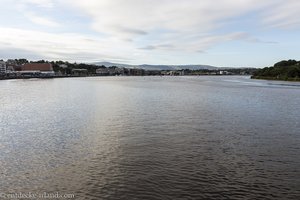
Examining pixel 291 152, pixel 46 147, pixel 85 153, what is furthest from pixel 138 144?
pixel 291 152

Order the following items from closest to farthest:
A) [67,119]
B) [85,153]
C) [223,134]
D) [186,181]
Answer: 1. [186,181]
2. [85,153]
3. [223,134]
4. [67,119]

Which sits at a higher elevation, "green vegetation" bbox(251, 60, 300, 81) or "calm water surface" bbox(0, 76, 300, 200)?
"green vegetation" bbox(251, 60, 300, 81)

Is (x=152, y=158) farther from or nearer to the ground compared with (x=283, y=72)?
nearer to the ground

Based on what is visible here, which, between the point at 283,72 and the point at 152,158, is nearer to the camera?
the point at 152,158

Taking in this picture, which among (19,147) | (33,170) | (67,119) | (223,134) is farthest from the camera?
(67,119)

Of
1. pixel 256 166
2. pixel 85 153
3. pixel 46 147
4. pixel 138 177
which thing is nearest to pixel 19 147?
pixel 46 147

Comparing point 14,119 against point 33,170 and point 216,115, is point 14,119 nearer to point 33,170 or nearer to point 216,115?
point 33,170

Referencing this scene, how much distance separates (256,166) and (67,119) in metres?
17.4

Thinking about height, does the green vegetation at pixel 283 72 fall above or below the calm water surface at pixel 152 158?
above

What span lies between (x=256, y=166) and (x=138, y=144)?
21.5 feet

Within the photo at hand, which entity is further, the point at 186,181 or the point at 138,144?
the point at 138,144

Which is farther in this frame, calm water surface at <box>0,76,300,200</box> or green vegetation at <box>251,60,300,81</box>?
green vegetation at <box>251,60,300,81</box>

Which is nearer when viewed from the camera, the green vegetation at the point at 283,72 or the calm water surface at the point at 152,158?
the calm water surface at the point at 152,158

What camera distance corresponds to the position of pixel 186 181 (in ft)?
40.8
